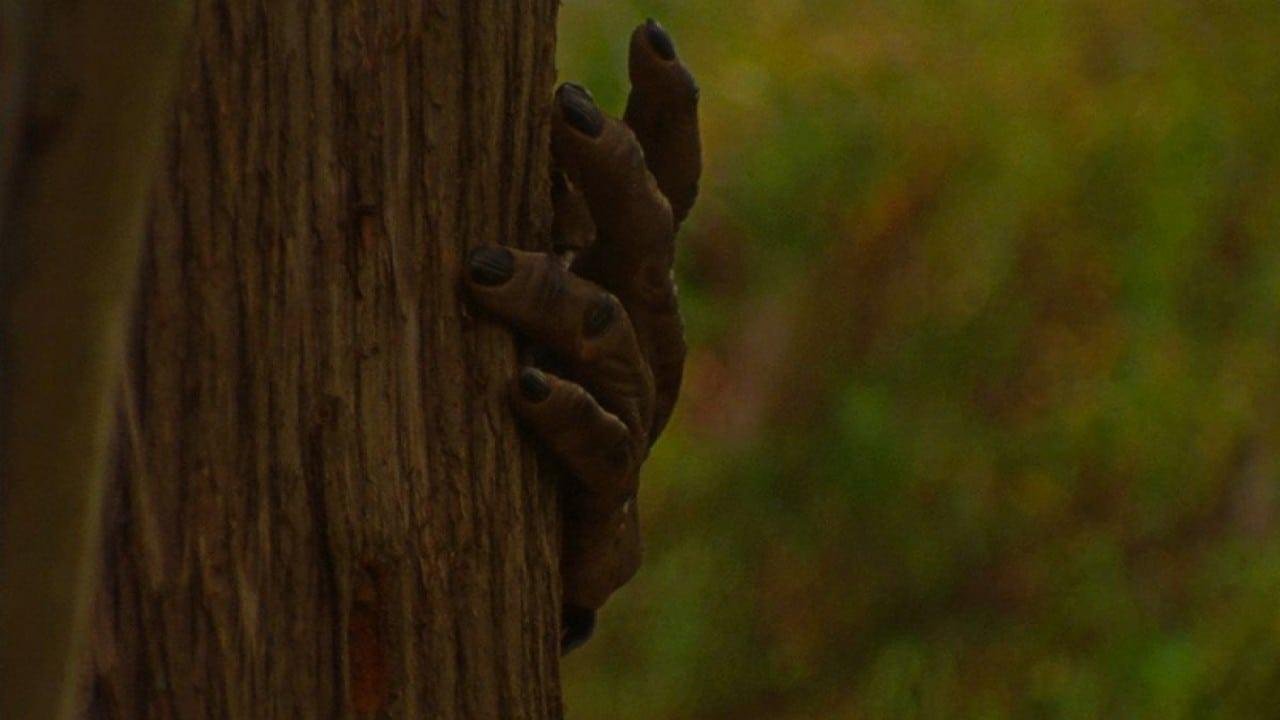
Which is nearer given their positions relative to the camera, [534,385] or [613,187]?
[534,385]

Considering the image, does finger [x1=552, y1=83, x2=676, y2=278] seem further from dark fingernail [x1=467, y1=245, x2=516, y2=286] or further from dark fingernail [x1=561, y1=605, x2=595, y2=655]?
dark fingernail [x1=561, y1=605, x2=595, y2=655]

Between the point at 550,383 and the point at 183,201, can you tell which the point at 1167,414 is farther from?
the point at 183,201

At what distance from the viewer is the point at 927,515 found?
Answer: 5.00 metres

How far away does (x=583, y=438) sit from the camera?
1816 millimetres

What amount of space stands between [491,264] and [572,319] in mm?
106

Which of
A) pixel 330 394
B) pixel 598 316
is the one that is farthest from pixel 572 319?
pixel 330 394

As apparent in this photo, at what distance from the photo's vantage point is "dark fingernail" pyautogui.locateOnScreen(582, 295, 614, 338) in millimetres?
1808

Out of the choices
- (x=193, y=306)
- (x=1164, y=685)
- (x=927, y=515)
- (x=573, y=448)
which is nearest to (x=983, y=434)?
(x=927, y=515)

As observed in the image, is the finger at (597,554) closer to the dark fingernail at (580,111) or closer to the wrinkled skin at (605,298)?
the wrinkled skin at (605,298)

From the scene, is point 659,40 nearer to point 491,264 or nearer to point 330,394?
point 491,264

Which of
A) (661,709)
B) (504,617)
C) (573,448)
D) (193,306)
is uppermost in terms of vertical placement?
(193,306)

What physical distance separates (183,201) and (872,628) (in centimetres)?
361

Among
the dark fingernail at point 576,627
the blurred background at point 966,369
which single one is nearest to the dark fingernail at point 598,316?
the dark fingernail at point 576,627

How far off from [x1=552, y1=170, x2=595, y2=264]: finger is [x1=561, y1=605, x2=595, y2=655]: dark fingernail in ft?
1.27
